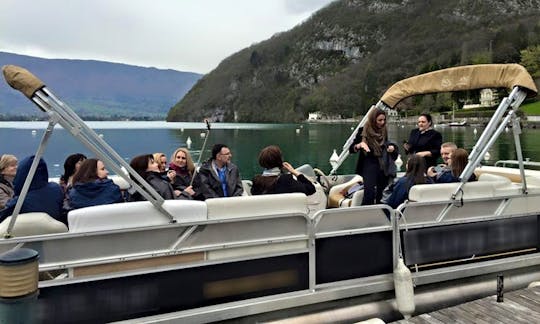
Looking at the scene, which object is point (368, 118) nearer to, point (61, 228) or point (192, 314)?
point (192, 314)

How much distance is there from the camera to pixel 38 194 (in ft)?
12.3

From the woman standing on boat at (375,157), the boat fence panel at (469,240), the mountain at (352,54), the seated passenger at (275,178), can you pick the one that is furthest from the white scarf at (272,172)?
the mountain at (352,54)

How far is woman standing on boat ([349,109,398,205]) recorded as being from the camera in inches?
210

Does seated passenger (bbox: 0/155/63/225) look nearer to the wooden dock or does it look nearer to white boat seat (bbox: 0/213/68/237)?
white boat seat (bbox: 0/213/68/237)

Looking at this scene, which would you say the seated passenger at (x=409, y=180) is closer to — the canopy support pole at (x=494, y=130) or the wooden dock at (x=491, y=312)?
the canopy support pole at (x=494, y=130)

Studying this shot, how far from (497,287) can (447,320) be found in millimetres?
805

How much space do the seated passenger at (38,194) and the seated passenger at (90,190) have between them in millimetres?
107

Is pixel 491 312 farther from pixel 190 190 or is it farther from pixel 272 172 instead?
pixel 190 190

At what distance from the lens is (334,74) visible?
165250 millimetres

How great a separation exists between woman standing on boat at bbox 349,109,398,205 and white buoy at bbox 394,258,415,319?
1.23m

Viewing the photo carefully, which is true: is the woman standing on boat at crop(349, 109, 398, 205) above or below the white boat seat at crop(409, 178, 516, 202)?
above

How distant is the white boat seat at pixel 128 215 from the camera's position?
331 cm

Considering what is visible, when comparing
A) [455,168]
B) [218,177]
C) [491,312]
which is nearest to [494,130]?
[455,168]

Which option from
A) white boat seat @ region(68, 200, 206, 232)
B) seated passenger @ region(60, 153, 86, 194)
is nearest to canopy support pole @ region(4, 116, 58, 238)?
white boat seat @ region(68, 200, 206, 232)
